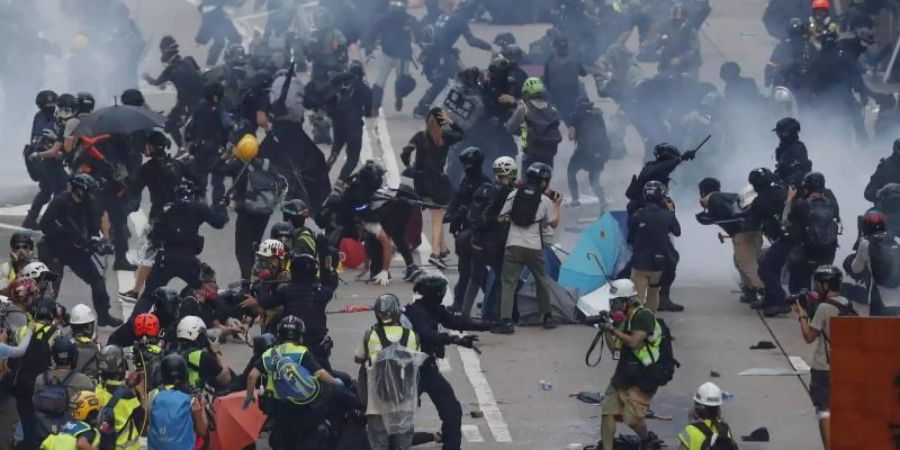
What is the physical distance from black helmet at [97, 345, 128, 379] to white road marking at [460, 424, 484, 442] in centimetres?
293

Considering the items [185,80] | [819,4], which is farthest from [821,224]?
[185,80]

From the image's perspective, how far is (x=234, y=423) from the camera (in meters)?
15.2

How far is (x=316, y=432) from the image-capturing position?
1491 centimetres

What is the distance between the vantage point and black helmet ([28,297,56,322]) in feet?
50.9

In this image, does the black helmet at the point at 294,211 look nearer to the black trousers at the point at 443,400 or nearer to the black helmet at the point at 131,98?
the black trousers at the point at 443,400

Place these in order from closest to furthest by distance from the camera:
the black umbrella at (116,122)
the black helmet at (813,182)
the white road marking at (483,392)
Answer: the white road marking at (483,392) → the black helmet at (813,182) → the black umbrella at (116,122)

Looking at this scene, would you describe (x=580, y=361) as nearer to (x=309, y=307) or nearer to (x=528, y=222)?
(x=528, y=222)

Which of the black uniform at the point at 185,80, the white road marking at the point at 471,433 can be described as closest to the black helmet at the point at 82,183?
the white road marking at the point at 471,433

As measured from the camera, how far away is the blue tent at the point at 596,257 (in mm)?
19516

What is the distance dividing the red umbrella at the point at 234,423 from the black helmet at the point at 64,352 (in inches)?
42.3

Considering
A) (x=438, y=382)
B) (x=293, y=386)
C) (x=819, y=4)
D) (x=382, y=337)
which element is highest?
(x=819, y=4)

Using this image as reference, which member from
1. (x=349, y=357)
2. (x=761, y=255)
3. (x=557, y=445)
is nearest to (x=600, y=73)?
(x=761, y=255)

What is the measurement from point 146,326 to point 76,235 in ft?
13.2

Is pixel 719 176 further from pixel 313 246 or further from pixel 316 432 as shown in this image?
pixel 316 432
